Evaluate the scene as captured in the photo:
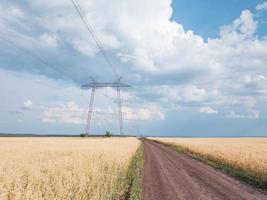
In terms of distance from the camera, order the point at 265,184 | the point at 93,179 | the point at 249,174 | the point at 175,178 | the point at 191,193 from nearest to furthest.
A: the point at 93,179 < the point at 191,193 < the point at 265,184 < the point at 175,178 < the point at 249,174

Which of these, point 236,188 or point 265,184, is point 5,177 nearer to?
point 236,188

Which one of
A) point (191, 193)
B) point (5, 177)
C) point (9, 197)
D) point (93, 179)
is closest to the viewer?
point (9, 197)

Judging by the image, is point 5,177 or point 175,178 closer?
point 5,177

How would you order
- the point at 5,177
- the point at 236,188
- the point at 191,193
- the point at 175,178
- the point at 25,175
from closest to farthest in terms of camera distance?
the point at 5,177 < the point at 25,175 < the point at 191,193 < the point at 236,188 < the point at 175,178

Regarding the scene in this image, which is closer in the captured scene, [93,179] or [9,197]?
[9,197]

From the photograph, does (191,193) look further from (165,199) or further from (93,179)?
(93,179)

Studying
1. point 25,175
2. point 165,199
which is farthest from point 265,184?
point 25,175

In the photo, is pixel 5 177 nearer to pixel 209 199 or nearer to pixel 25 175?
pixel 25 175

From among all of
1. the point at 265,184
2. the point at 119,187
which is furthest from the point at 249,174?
the point at 119,187

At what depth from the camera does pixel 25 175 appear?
13492 mm

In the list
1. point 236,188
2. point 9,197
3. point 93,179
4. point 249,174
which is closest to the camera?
point 9,197

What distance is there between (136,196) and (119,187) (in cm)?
225

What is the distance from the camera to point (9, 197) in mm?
9266

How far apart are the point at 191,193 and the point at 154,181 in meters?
4.16
